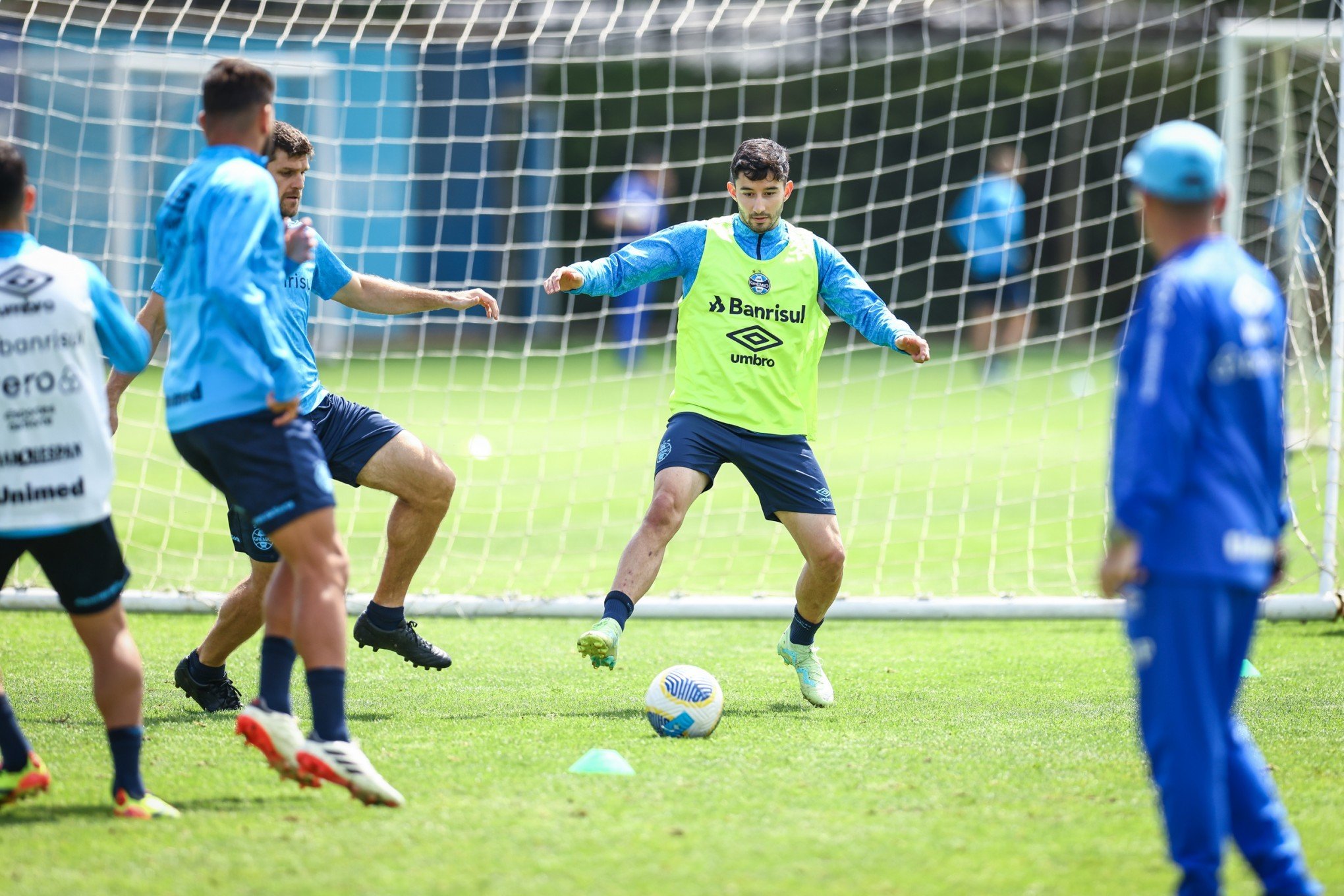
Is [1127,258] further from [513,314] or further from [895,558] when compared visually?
[895,558]

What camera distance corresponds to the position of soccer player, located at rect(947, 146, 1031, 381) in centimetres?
1583

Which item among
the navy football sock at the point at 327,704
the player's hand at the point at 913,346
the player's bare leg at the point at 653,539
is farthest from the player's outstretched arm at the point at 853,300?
the navy football sock at the point at 327,704

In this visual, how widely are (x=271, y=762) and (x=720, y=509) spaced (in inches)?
251

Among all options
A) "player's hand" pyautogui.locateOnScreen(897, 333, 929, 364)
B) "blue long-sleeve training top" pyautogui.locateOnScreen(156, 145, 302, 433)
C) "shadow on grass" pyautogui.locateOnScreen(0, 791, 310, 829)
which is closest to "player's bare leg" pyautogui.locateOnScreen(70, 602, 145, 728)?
"shadow on grass" pyautogui.locateOnScreen(0, 791, 310, 829)

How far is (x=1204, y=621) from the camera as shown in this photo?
2900 millimetres

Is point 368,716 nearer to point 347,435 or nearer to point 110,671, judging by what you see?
point 347,435

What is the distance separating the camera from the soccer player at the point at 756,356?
559 cm

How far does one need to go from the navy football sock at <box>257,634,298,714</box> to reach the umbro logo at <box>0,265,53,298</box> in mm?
1128

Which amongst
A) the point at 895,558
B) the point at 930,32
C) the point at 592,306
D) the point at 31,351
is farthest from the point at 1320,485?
the point at 930,32

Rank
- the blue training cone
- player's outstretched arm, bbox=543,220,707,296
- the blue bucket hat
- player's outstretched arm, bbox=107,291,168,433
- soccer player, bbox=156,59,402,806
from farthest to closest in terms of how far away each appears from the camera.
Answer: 1. player's outstretched arm, bbox=543,220,707,296
2. player's outstretched arm, bbox=107,291,168,433
3. the blue training cone
4. soccer player, bbox=156,59,402,806
5. the blue bucket hat

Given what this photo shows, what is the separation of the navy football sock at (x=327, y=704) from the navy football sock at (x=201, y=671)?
1.56m

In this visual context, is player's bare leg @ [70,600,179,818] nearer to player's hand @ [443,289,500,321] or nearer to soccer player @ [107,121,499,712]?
soccer player @ [107,121,499,712]

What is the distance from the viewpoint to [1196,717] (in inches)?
114

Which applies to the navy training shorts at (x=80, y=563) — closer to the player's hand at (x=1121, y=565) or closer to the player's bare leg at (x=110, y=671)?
the player's bare leg at (x=110, y=671)
